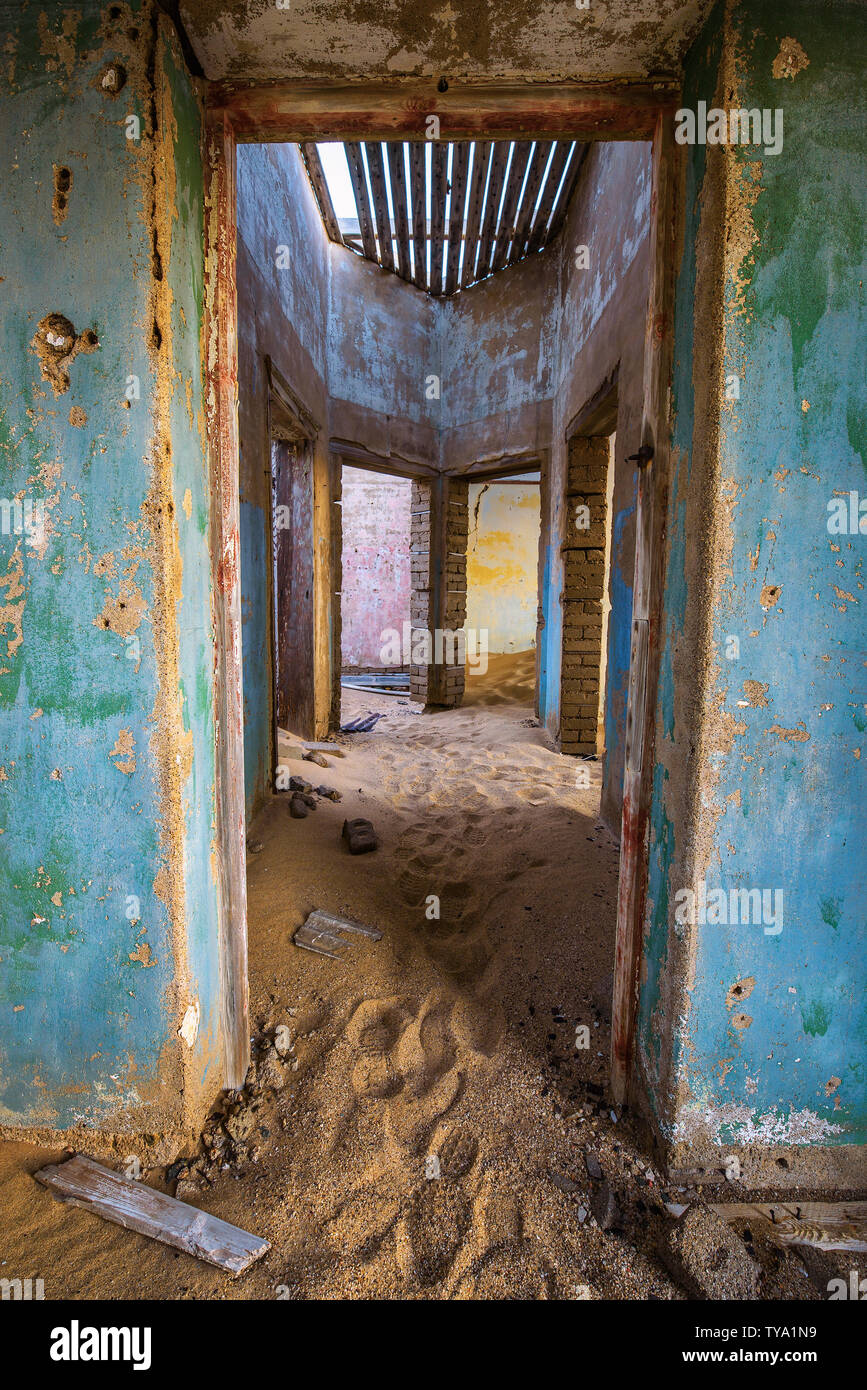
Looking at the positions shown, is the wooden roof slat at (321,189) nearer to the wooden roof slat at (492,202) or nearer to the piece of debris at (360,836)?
the wooden roof slat at (492,202)

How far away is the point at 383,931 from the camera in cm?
257

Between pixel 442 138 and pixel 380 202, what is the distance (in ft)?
14.6

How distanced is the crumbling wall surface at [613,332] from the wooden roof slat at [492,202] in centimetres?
63

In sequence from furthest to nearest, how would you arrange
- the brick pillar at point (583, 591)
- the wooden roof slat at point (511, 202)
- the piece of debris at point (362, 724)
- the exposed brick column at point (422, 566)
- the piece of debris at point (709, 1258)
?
the exposed brick column at point (422, 566) < the piece of debris at point (362, 724) < the brick pillar at point (583, 591) < the wooden roof slat at point (511, 202) < the piece of debris at point (709, 1258)

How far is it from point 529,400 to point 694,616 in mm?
5530

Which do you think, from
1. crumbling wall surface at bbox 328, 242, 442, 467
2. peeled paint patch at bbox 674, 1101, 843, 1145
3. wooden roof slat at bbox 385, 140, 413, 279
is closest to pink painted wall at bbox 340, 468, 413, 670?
crumbling wall surface at bbox 328, 242, 442, 467

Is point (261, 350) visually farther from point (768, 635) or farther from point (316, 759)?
point (768, 635)

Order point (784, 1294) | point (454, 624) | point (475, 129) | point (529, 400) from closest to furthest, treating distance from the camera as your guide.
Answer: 1. point (784, 1294)
2. point (475, 129)
3. point (529, 400)
4. point (454, 624)

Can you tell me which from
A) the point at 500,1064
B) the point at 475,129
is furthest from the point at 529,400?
the point at 500,1064

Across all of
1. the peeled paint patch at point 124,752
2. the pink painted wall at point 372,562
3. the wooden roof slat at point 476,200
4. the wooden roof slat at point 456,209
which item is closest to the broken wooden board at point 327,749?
the peeled paint patch at point 124,752

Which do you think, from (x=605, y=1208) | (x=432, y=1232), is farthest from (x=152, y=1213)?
(x=605, y=1208)

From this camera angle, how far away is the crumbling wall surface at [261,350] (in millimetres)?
3283

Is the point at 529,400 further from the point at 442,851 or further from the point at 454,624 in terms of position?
the point at 442,851

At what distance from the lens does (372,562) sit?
439 inches
